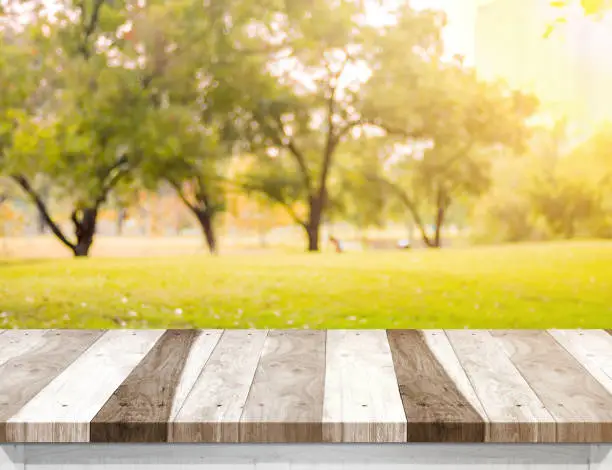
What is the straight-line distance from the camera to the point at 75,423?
1.94 m

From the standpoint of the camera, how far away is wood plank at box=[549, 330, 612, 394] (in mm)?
2406

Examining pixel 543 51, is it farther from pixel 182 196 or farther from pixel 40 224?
pixel 40 224

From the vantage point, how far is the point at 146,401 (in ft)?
6.92

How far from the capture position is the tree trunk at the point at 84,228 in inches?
176

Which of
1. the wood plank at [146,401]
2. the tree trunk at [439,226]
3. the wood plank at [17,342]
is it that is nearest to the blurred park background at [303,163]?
the tree trunk at [439,226]

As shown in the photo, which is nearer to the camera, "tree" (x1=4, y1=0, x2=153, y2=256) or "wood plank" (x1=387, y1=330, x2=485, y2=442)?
"wood plank" (x1=387, y1=330, x2=485, y2=442)

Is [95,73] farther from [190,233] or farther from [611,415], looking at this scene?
[611,415]

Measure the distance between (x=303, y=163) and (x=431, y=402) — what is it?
8.48 feet

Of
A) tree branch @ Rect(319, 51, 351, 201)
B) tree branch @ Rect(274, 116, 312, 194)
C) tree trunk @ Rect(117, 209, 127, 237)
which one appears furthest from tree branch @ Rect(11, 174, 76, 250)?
tree branch @ Rect(319, 51, 351, 201)

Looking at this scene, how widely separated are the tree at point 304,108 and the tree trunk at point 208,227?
0.90 feet

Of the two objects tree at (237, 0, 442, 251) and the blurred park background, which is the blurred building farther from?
tree at (237, 0, 442, 251)

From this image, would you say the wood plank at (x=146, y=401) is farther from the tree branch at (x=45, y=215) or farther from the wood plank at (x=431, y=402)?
the tree branch at (x=45, y=215)

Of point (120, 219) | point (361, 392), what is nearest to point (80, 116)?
point (120, 219)

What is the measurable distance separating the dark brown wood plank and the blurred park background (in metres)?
1.84
